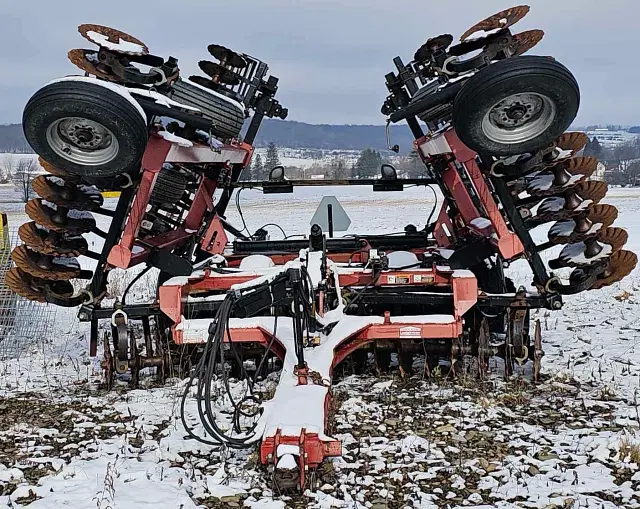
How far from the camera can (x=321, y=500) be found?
3.78 m

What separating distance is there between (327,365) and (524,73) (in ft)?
7.63

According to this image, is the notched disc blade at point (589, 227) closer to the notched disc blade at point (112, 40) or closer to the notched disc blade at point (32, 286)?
the notched disc blade at point (112, 40)

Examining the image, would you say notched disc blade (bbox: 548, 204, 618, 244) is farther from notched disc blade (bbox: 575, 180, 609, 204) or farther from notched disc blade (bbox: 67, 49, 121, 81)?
notched disc blade (bbox: 67, 49, 121, 81)

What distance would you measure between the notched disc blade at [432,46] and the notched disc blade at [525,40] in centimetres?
154

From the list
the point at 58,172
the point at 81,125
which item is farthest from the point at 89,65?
the point at 58,172

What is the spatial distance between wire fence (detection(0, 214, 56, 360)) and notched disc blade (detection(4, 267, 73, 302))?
4.00ft

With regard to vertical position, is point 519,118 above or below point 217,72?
below

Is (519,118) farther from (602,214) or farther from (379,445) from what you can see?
(379,445)

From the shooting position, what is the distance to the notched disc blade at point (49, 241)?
5.99 meters

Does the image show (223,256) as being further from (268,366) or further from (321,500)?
(321,500)

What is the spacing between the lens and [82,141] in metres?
5.14

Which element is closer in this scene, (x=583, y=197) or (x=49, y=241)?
(x=583, y=197)

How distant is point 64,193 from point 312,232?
84.7 inches

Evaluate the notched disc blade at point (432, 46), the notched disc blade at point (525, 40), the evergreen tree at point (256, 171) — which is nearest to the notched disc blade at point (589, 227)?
the notched disc blade at point (525, 40)
